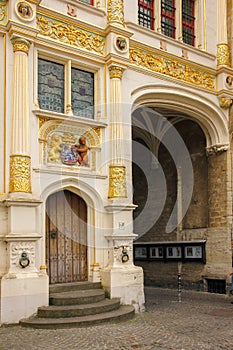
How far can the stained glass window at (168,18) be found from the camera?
14055mm

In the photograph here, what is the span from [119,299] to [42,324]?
2.35 m

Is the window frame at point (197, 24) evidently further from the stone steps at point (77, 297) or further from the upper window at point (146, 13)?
the stone steps at point (77, 297)

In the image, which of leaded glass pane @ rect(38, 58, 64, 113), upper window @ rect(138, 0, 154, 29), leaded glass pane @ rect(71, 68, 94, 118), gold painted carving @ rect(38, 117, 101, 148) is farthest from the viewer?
upper window @ rect(138, 0, 154, 29)

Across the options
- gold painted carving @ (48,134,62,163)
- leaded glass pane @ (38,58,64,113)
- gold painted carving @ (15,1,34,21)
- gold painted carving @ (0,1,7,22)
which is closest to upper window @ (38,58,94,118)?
leaded glass pane @ (38,58,64,113)

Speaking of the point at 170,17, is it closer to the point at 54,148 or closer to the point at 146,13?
the point at 146,13

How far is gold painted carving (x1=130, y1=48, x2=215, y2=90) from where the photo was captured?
1279cm

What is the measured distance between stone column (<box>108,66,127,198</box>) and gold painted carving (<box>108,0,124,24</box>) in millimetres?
1324

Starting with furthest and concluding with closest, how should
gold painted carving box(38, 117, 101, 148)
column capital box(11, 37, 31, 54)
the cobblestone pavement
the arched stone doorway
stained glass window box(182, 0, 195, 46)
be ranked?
1. the arched stone doorway
2. stained glass window box(182, 0, 195, 46)
3. gold painted carving box(38, 117, 101, 148)
4. column capital box(11, 37, 31, 54)
5. the cobblestone pavement

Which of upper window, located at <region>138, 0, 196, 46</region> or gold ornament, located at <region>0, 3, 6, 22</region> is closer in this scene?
gold ornament, located at <region>0, 3, 6, 22</region>

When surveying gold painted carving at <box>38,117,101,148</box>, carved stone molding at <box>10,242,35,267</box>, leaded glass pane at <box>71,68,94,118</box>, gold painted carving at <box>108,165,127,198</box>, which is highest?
→ leaded glass pane at <box>71,68,94,118</box>

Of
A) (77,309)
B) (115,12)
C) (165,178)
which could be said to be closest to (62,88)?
(115,12)

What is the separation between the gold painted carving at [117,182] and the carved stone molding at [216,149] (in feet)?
15.8

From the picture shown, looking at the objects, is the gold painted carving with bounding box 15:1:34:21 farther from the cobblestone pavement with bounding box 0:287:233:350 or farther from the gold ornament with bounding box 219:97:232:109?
the gold ornament with bounding box 219:97:232:109

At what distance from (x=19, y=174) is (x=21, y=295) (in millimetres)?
2539
